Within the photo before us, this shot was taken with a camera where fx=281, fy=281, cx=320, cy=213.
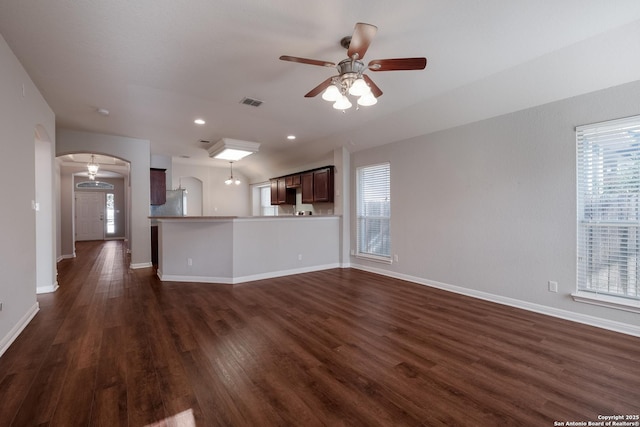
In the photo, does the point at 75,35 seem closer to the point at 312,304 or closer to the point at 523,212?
the point at 312,304

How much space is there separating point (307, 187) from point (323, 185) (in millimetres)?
664

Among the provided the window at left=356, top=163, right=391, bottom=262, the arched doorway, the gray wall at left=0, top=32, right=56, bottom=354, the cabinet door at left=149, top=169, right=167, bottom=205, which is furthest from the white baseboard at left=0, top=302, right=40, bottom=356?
the arched doorway

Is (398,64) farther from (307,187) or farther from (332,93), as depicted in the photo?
(307,187)

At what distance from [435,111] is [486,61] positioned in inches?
45.1

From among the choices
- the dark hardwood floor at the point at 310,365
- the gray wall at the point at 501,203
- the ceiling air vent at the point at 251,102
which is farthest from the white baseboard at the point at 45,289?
the gray wall at the point at 501,203

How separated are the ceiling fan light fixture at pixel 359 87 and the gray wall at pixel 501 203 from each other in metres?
2.47

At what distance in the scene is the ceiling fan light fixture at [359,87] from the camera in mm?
2301

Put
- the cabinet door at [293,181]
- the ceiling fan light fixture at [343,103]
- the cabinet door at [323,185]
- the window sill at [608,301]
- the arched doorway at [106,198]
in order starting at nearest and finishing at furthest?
the ceiling fan light fixture at [343,103], the window sill at [608,301], the cabinet door at [323,185], the cabinet door at [293,181], the arched doorway at [106,198]

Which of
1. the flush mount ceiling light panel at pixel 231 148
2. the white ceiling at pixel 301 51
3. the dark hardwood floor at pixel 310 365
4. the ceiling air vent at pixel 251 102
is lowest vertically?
the dark hardwood floor at pixel 310 365

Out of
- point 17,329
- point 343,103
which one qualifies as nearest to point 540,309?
point 343,103

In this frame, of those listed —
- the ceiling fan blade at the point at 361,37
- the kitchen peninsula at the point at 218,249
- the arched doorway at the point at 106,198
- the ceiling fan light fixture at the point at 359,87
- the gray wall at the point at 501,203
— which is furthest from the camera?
the arched doorway at the point at 106,198

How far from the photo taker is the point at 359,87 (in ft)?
7.63

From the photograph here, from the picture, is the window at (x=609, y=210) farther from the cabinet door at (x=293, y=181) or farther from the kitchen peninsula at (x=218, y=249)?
the cabinet door at (x=293, y=181)

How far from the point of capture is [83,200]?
11.3 m
